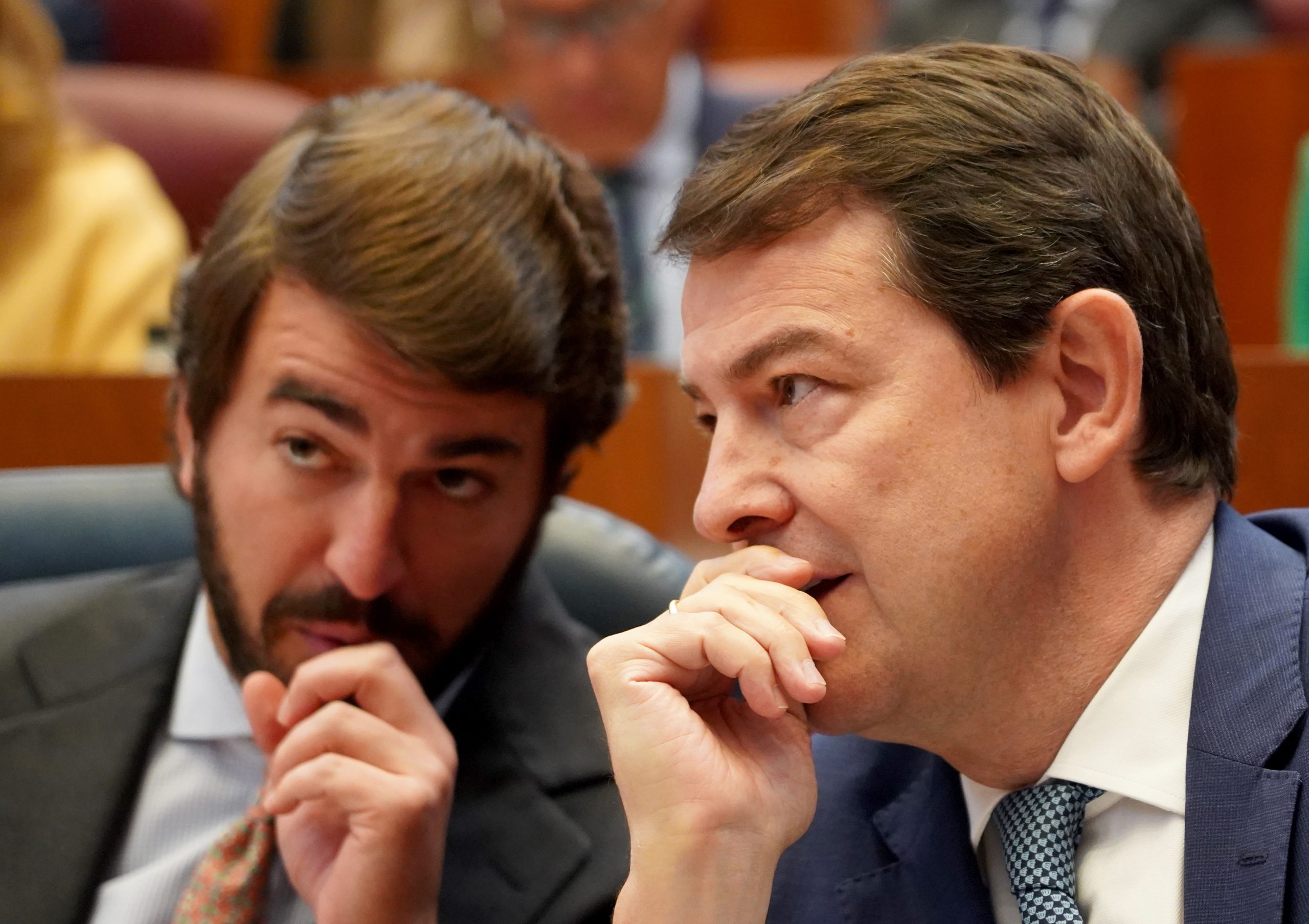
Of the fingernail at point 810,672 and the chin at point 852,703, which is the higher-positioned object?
the fingernail at point 810,672

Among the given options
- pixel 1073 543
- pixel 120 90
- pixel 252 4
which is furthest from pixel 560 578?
pixel 252 4

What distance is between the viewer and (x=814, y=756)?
1270mm

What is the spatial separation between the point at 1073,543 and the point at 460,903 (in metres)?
0.59

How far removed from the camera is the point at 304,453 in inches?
51.1

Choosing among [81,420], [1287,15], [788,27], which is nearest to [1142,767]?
[81,420]

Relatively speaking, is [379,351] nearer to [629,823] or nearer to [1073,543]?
[629,823]

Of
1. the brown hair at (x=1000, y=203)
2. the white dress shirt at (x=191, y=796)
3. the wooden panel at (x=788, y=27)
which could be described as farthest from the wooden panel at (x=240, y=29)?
the brown hair at (x=1000, y=203)

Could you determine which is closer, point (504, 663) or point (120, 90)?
Result: point (504, 663)

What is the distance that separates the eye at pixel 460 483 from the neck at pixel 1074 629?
47cm

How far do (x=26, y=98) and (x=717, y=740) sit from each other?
1.84 m

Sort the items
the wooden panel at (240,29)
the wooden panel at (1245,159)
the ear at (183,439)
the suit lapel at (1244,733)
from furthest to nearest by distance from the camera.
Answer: the wooden panel at (240,29) → the wooden panel at (1245,159) → the ear at (183,439) → the suit lapel at (1244,733)

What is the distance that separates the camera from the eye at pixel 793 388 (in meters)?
1.05

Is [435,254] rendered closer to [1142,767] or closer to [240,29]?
[1142,767]

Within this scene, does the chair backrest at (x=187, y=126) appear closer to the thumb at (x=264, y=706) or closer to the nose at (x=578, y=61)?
the nose at (x=578, y=61)
